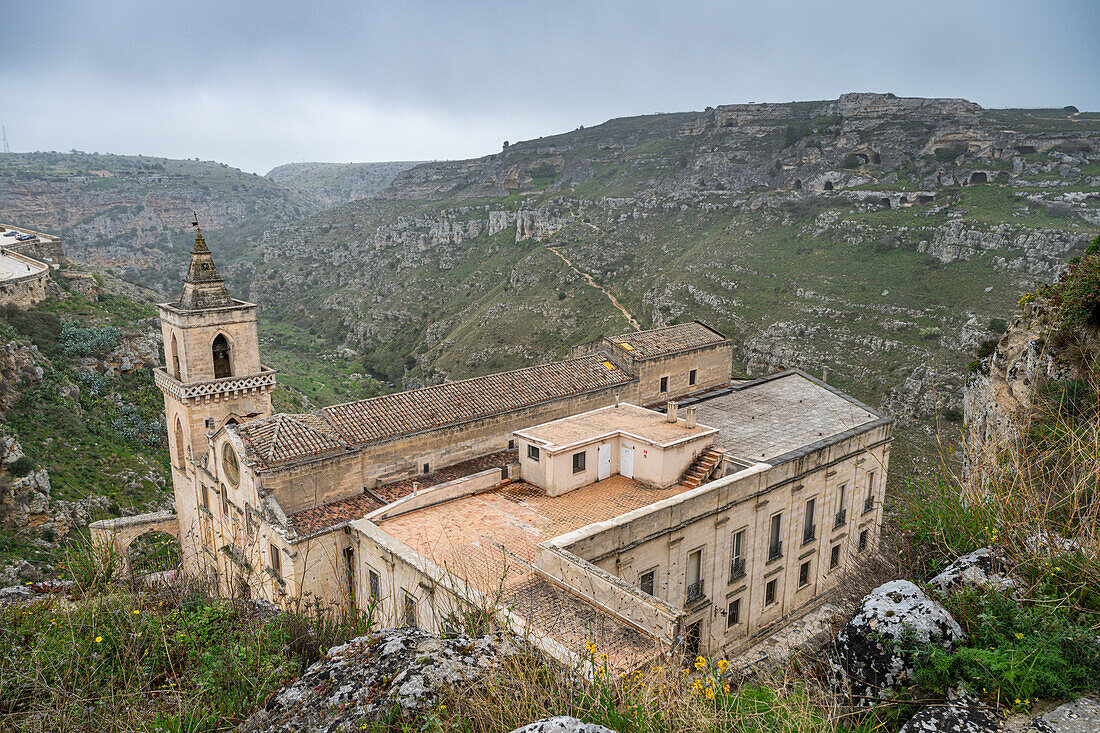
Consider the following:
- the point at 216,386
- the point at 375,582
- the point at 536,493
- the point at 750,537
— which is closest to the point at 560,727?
the point at 375,582

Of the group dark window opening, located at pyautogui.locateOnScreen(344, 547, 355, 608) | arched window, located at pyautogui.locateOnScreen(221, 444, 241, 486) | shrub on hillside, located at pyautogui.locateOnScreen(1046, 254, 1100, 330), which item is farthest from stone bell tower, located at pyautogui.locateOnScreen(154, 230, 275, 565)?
shrub on hillside, located at pyautogui.locateOnScreen(1046, 254, 1100, 330)

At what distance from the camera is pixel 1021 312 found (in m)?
15.9

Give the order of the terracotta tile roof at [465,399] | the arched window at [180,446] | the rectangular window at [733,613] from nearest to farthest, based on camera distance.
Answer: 1. the rectangular window at [733,613]
2. the terracotta tile roof at [465,399]
3. the arched window at [180,446]

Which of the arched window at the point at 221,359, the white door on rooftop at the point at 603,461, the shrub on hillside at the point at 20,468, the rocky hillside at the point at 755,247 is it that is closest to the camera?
the white door on rooftop at the point at 603,461

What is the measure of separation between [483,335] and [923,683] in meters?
67.4

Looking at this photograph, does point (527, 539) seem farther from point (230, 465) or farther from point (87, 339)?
Answer: point (87, 339)

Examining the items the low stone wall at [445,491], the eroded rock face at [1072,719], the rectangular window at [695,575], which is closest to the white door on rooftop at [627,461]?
the rectangular window at [695,575]

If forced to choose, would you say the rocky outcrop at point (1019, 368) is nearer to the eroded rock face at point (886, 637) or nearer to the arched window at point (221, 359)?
the eroded rock face at point (886, 637)

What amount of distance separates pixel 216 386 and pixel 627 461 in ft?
49.7

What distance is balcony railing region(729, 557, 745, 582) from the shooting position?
18219 mm

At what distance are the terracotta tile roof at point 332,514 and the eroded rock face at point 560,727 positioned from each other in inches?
527

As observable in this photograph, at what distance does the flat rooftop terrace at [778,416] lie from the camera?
814 inches

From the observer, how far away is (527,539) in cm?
1512

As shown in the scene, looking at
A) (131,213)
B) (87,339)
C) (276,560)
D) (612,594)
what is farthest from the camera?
(131,213)
